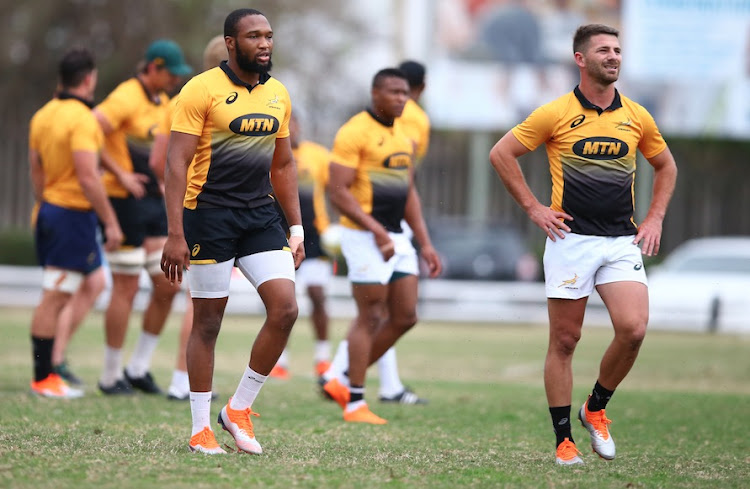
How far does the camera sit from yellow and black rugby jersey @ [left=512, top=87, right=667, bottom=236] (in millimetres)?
6656

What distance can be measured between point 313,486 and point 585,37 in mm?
2945

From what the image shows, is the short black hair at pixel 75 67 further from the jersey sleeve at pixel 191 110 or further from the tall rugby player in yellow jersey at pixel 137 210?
the jersey sleeve at pixel 191 110

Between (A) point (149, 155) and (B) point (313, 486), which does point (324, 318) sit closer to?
(A) point (149, 155)

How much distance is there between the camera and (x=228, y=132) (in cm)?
637

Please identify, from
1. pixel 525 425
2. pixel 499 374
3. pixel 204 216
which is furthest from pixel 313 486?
pixel 499 374

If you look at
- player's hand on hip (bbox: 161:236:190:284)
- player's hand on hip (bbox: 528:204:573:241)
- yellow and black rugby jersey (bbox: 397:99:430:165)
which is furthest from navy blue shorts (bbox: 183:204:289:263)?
yellow and black rugby jersey (bbox: 397:99:430:165)

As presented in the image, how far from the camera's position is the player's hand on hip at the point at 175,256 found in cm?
621

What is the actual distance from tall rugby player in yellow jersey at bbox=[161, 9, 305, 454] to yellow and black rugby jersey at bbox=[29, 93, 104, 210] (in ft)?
10.2

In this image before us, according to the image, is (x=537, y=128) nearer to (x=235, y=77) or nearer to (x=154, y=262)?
(x=235, y=77)

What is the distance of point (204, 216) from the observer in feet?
21.1

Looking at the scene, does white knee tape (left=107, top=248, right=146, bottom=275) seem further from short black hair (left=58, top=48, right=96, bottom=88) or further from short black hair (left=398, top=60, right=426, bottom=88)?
short black hair (left=398, top=60, right=426, bottom=88)

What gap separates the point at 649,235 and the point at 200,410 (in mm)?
2669

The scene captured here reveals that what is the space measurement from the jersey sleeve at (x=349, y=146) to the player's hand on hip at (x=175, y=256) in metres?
2.94

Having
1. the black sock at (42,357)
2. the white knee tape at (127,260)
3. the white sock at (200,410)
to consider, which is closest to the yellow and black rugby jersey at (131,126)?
the white knee tape at (127,260)
